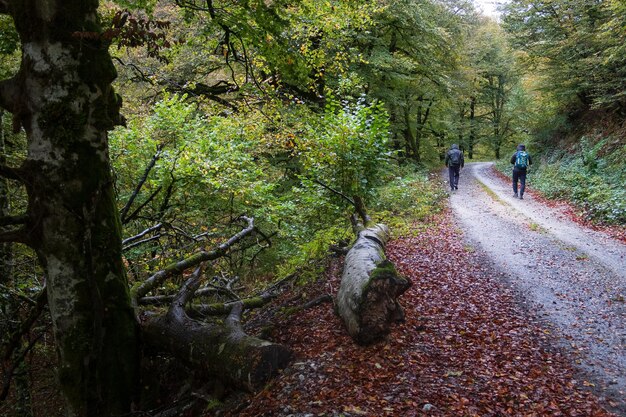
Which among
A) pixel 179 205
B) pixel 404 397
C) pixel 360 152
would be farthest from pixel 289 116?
pixel 404 397

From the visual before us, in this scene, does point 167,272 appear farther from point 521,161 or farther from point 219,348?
point 521,161

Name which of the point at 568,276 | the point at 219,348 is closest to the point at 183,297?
the point at 219,348

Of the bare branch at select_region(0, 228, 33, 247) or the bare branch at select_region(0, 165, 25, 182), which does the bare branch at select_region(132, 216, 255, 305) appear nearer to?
the bare branch at select_region(0, 228, 33, 247)

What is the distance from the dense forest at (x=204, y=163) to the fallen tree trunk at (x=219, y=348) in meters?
0.02

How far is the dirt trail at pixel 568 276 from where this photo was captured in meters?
4.86

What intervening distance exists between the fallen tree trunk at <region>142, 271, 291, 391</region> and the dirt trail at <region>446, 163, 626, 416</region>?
11.5 feet

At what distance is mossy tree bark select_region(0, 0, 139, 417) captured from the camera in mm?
3629

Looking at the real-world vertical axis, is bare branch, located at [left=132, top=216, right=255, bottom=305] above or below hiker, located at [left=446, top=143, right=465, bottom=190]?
below

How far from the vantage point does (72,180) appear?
3.77 meters

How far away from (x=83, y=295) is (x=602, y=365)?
575cm

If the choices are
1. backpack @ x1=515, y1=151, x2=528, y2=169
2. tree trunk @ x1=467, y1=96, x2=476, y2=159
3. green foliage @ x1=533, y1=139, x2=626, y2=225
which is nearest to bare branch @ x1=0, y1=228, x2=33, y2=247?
green foliage @ x1=533, y1=139, x2=626, y2=225

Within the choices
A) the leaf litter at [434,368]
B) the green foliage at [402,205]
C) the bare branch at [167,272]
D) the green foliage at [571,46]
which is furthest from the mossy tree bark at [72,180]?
the green foliage at [571,46]

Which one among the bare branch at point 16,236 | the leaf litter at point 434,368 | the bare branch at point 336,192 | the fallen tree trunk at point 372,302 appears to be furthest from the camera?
the bare branch at point 336,192

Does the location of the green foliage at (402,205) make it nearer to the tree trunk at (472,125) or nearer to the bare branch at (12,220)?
the bare branch at (12,220)
